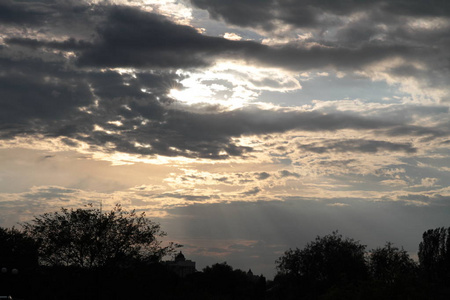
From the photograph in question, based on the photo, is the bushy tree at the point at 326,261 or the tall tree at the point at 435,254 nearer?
the bushy tree at the point at 326,261

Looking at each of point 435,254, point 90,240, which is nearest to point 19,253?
point 90,240

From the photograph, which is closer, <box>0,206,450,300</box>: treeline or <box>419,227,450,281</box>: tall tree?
<box>0,206,450,300</box>: treeline

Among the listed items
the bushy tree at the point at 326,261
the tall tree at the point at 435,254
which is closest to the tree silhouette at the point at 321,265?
the bushy tree at the point at 326,261

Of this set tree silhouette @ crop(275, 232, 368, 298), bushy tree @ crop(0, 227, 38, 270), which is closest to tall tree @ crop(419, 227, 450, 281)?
tree silhouette @ crop(275, 232, 368, 298)

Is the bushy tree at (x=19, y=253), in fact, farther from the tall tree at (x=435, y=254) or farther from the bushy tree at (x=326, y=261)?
the tall tree at (x=435, y=254)

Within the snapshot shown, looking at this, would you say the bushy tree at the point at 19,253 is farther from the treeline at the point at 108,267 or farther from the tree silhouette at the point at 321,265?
the tree silhouette at the point at 321,265

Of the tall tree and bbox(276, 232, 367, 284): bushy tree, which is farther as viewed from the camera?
the tall tree

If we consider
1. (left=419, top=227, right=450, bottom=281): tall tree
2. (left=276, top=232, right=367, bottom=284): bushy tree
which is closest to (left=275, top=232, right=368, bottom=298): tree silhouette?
(left=276, top=232, right=367, bottom=284): bushy tree

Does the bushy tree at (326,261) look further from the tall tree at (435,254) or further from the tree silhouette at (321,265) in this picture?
the tall tree at (435,254)

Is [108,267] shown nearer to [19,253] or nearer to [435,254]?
[19,253]

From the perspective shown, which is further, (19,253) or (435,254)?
(435,254)

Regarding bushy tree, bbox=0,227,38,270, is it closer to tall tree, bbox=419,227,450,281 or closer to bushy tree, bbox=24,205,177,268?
bushy tree, bbox=24,205,177,268

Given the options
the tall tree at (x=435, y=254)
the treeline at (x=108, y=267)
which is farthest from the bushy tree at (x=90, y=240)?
the tall tree at (x=435, y=254)

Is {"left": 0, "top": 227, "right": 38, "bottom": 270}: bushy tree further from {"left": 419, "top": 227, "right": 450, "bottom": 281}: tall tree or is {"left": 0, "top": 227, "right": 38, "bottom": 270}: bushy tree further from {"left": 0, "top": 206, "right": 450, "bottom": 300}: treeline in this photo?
{"left": 419, "top": 227, "right": 450, "bottom": 281}: tall tree
